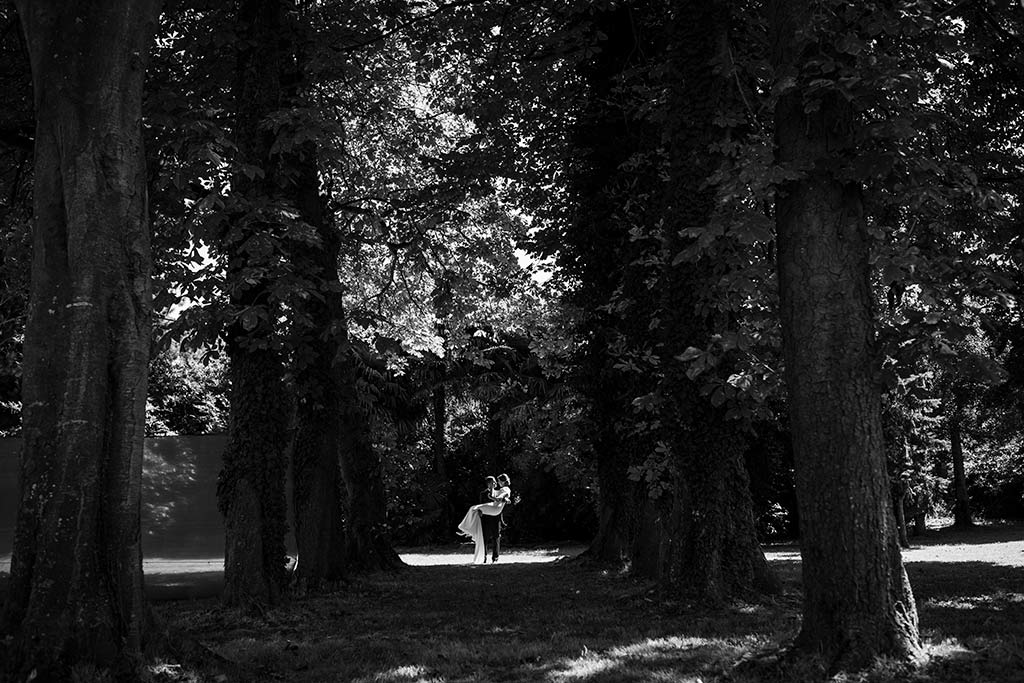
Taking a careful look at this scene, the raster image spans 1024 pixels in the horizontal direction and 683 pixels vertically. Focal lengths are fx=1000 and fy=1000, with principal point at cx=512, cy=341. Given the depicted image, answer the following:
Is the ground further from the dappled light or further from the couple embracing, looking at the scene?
the couple embracing

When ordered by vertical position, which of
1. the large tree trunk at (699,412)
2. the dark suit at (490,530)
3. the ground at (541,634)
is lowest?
the ground at (541,634)

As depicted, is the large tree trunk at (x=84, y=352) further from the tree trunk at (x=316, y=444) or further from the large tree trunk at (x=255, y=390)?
the tree trunk at (x=316, y=444)

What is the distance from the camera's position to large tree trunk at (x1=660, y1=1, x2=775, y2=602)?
35.6 feet

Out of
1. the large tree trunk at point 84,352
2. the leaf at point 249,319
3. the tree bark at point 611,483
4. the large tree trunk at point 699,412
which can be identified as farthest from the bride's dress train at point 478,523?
the large tree trunk at point 84,352

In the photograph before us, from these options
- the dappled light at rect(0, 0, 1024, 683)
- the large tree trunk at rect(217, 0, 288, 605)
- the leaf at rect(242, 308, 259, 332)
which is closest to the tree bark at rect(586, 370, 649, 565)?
the dappled light at rect(0, 0, 1024, 683)

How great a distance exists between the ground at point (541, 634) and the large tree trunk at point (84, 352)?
27.9 inches

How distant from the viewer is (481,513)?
24047 millimetres

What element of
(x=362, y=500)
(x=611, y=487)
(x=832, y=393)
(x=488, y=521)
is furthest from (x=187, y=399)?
(x=832, y=393)

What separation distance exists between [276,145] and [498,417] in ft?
84.5

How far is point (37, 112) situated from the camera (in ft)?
24.2

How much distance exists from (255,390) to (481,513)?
511 inches

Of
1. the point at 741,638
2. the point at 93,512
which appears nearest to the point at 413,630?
the point at 741,638

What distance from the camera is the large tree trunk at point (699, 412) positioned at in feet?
35.6

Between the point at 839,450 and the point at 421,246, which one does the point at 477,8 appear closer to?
the point at 421,246
